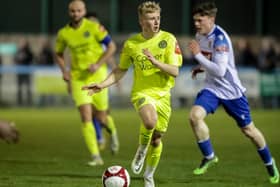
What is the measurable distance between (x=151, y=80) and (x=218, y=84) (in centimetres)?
156

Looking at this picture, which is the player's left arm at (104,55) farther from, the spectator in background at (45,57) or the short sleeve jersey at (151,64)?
the spectator in background at (45,57)

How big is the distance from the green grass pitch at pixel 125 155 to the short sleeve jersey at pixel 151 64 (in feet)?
4.14

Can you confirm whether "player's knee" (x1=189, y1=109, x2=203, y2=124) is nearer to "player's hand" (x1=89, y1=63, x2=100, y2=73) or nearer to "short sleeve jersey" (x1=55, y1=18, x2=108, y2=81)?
"player's hand" (x1=89, y1=63, x2=100, y2=73)

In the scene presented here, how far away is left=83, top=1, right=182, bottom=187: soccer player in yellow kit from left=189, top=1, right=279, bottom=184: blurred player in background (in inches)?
28.7

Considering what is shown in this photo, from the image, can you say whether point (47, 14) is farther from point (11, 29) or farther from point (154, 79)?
point (154, 79)

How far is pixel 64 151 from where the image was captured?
16328mm

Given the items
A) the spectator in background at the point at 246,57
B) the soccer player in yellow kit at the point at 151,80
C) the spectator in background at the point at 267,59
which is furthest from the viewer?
the spectator in background at the point at 246,57

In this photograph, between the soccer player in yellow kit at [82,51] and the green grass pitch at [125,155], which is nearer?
the green grass pitch at [125,155]

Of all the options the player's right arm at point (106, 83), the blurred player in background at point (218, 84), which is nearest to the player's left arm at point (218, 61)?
the blurred player in background at point (218, 84)

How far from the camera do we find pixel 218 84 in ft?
40.2

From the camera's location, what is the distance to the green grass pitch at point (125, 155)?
11.9m

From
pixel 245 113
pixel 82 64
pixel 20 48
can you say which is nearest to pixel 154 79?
pixel 245 113

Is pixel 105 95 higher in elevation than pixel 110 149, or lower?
higher

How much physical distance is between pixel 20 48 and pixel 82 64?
17900 mm
